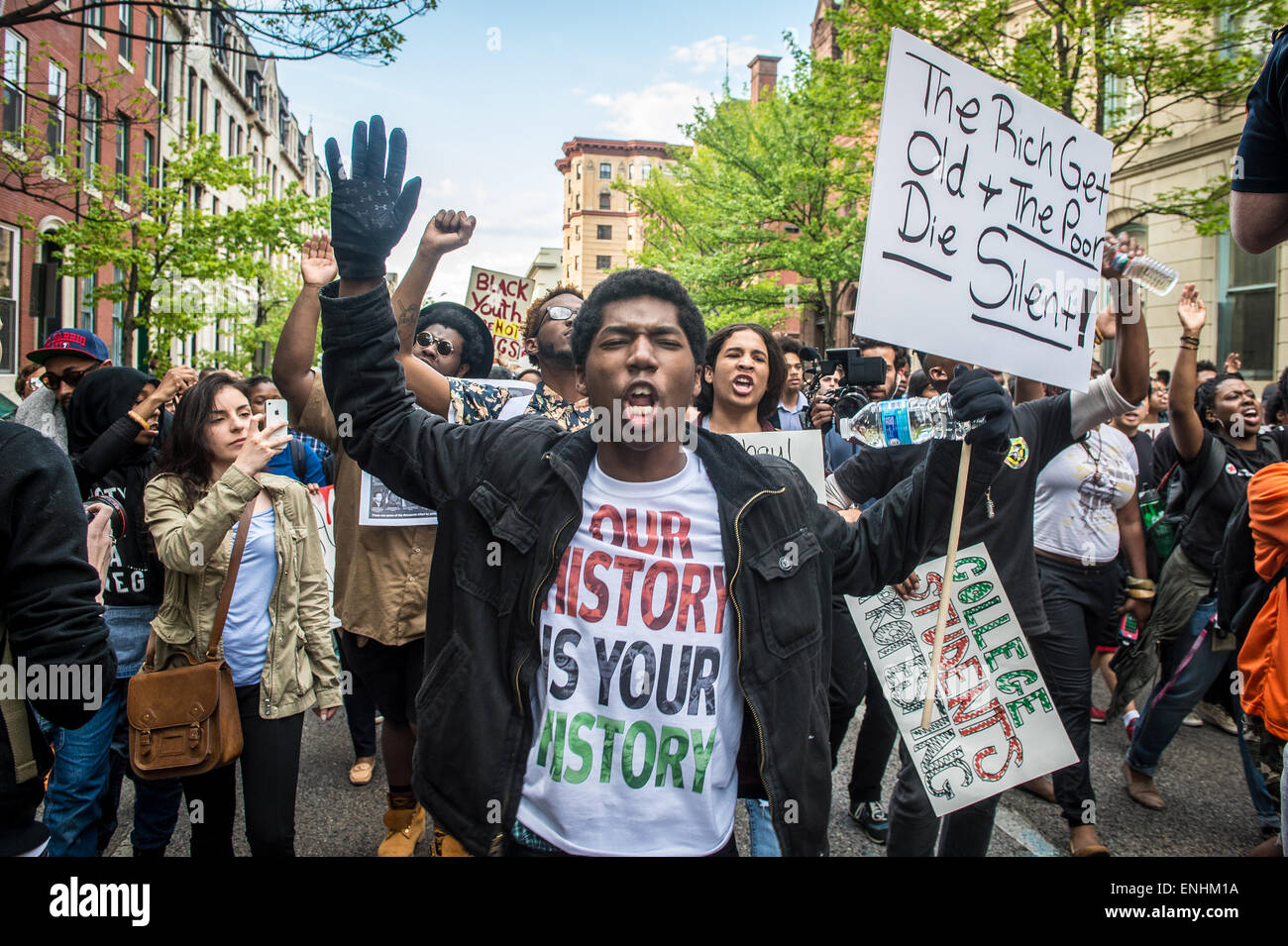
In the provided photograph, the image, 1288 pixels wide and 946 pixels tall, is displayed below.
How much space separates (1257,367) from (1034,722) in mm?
14961

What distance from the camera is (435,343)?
13.3ft

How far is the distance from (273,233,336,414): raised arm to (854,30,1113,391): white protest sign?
1489 millimetres

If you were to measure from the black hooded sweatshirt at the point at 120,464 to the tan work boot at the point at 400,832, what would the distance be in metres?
1.38

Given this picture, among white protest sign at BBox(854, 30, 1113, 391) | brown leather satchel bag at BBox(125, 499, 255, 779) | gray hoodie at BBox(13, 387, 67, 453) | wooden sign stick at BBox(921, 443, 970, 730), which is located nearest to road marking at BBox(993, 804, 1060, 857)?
wooden sign stick at BBox(921, 443, 970, 730)

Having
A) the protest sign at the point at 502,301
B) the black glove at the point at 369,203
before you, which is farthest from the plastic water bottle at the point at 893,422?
the protest sign at the point at 502,301

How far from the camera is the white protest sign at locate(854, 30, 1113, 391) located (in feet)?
8.64

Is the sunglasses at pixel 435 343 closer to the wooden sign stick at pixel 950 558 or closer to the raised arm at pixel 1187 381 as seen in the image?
the wooden sign stick at pixel 950 558

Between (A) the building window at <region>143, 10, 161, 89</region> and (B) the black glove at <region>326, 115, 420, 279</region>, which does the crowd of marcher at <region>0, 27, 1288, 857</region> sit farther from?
(A) the building window at <region>143, 10, 161, 89</region>

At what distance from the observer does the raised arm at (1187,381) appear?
388cm

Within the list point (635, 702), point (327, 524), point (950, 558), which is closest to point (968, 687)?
point (950, 558)

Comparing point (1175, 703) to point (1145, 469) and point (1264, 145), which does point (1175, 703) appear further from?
point (1264, 145)

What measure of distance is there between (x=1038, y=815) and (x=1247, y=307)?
14.0m

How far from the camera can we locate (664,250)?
3045cm
